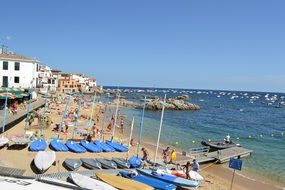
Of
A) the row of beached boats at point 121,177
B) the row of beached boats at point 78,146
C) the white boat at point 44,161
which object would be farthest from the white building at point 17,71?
the row of beached boats at point 121,177

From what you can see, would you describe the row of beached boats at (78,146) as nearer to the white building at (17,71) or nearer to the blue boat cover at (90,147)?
the blue boat cover at (90,147)

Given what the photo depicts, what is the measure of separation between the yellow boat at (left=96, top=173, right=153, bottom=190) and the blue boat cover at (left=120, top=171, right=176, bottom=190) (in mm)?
1245

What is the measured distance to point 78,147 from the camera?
3112 centimetres

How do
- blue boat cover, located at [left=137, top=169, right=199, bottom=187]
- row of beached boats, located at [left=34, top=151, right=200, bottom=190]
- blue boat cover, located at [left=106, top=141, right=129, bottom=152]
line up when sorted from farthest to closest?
blue boat cover, located at [left=106, top=141, right=129, bottom=152]
blue boat cover, located at [left=137, top=169, right=199, bottom=187]
row of beached boats, located at [left=34, top=151, right=200, bottom=190]

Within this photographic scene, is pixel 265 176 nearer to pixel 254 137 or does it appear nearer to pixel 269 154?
pixel 269 154

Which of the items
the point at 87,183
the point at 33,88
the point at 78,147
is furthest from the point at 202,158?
the point at 33,88

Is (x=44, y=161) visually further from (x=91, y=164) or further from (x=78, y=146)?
(x=78, y=146)

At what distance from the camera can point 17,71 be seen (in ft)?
212

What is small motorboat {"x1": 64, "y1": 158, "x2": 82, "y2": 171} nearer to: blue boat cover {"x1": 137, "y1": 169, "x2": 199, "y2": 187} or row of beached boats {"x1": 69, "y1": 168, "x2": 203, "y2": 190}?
row of beached boats {"x1": 69, "y1": 168, "x2": 203, "y2": 190}

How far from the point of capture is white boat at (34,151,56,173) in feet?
78.6

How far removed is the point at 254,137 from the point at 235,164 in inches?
1508

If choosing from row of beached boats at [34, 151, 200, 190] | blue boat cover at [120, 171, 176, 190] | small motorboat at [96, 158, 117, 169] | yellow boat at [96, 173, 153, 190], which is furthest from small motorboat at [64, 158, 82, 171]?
blue boat cover at [120, 171, 176, 190]

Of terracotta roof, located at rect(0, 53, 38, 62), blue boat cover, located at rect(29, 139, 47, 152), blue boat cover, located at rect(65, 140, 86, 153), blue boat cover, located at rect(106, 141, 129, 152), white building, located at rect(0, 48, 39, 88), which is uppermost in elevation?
terracotta roof, located at rect(0, 53, 38, 62)

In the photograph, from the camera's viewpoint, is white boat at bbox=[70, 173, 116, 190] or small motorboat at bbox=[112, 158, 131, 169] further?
small motorboat at bbox=[112, 158, 131, 169]
